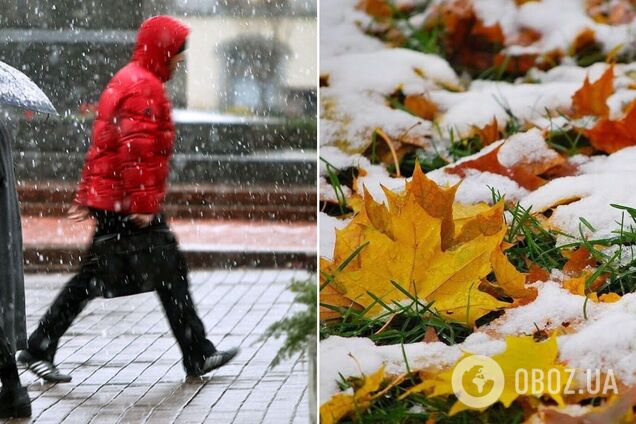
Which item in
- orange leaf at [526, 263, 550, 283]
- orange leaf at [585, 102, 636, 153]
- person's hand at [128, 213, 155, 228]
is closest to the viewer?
orange leaf at [526, 263, 550, 283]

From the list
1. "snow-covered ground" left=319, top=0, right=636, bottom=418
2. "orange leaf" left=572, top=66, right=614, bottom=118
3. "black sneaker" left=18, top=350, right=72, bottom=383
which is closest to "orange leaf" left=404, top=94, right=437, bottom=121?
"snow-covered ground" left=319, top=0, right=636, bottom=418

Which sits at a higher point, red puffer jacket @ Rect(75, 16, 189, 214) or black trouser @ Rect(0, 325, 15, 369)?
red puffer jacket @ Rect(75, 16, 189, 214)

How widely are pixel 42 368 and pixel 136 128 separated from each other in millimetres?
676

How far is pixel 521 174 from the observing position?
8.93 feet

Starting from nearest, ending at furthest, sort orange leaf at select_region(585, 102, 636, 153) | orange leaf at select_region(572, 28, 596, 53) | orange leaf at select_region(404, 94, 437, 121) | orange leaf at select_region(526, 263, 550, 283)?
orange leaf at select_region(526, 263, 550, 283)
orange leaf at select_region(585, 102, 636, 153)
orange leaf at select_region(404, 94, 437, 121)
orange leaf at select_region(572, 28, 596, 53)

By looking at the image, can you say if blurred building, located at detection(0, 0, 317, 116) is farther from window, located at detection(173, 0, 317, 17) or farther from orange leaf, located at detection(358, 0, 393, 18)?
orange leaf, located at detection(358, 0, 393, 18)

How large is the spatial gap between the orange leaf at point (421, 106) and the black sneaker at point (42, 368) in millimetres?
1178

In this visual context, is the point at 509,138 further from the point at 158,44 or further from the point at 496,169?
the point at 158,44

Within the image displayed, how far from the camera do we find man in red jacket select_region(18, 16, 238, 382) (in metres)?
2.62

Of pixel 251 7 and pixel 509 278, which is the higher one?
pixel 251 7

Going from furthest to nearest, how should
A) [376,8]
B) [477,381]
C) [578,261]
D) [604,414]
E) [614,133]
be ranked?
[376,8] → [614,133] → [578,261] → [477,381] → [604,414]

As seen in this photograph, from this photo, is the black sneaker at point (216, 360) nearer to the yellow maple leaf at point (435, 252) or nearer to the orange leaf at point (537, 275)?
the yellow maple leaf at point (435, 252)

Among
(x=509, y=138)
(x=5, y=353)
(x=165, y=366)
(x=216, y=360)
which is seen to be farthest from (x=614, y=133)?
(x=5, y=353)

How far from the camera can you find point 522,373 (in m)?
2.47
